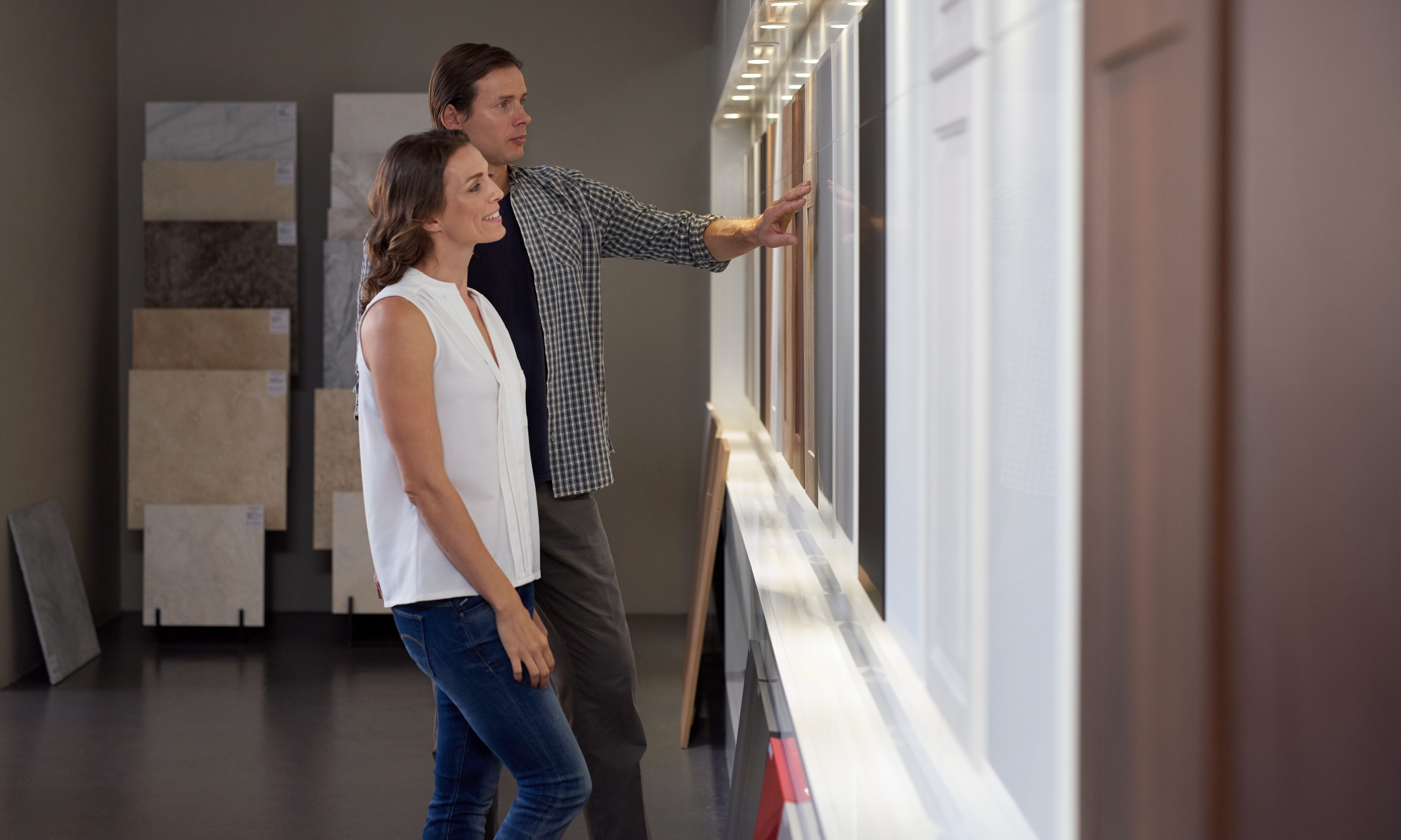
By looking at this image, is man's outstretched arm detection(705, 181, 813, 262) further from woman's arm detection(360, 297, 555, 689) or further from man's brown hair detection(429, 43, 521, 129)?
woman's arm detection(360, 297, 555, 689)

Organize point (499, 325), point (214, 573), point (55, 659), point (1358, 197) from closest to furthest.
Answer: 1. point (1358, 197)
2. point (499, 325)
3. point (55, 659)
4. point (214, 573)

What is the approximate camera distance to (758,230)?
2393 mm

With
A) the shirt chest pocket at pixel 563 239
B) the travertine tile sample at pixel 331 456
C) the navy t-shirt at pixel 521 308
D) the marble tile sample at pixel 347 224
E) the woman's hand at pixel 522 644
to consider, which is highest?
the marble tile sample at pixel 347 224

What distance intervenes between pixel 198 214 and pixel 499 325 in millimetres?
3913

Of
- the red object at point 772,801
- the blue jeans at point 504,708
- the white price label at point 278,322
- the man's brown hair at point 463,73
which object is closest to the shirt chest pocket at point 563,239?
the man's brown hair at point 463,73

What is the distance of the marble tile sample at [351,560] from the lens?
16.8 feet

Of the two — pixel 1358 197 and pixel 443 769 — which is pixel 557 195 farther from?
pixel 1358 197

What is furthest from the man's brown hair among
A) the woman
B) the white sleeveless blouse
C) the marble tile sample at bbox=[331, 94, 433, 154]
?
the marble tile sample at bbox=[331, 94, 433, 154]

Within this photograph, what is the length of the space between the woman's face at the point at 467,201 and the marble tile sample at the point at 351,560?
341cm

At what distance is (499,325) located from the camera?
6.47 ft

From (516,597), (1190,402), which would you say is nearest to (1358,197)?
(1190,402)

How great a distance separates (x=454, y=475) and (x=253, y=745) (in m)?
2.55

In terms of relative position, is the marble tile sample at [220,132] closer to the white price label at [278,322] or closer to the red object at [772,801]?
the white price label at [278,322]

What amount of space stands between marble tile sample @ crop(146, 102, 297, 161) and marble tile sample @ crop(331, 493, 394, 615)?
164 cm
